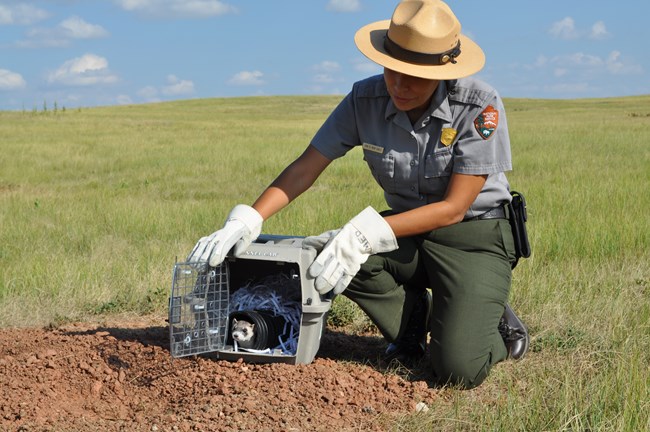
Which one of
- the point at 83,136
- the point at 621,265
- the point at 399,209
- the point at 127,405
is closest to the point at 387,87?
the point at 399,209

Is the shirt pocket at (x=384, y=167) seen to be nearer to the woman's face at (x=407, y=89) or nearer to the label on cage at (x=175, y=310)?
the woman's face at (x=407, y=89)

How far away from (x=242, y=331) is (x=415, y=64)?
134 centimetres

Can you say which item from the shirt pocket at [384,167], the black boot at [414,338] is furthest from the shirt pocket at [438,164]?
the black boot at [414,338]

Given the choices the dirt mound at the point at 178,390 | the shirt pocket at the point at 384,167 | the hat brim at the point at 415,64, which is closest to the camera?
the dirt mound at the point at 178,390

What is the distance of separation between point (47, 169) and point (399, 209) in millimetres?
10839

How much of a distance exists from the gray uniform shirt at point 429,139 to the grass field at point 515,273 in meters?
0.87

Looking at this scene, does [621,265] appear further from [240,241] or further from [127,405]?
[127,405]

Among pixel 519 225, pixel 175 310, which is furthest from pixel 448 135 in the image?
pixel 175 310

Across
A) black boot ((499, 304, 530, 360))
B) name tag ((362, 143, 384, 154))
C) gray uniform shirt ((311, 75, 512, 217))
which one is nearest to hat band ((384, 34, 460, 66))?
gray uniform shirt ((311, 75, 512, 217))

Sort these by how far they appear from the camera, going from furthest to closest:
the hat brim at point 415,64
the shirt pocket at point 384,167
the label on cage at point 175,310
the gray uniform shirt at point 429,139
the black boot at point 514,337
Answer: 1. the black boot at point 514,337
2. the shirt pocket at point 384,167
3. the gray uniform shirt at point 429,139
4. the label on cage at point 175,310
5. the hat brim at point 415,64

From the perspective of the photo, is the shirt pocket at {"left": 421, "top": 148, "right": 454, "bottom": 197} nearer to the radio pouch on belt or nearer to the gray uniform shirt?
the gray uniform shirt

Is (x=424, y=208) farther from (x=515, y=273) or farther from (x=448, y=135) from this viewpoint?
(x=515, y=273)

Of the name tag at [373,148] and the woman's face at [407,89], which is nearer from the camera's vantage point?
the woman's face at [407,89]

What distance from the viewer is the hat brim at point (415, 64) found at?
3.13m
